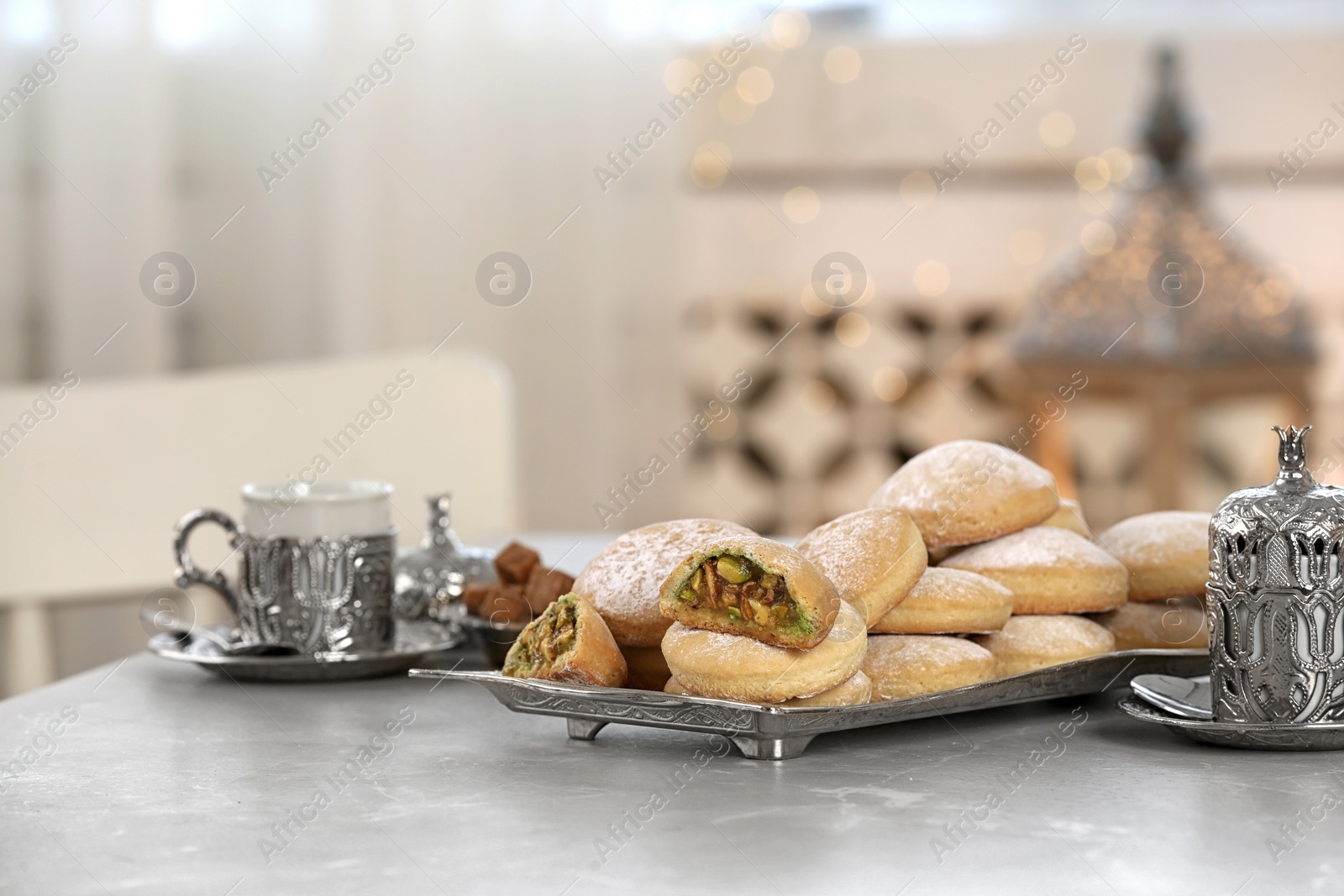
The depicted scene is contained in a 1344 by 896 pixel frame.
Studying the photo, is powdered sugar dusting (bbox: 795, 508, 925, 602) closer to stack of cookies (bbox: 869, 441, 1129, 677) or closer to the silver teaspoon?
stack of cookies (bbox: 869, 441, 1129, 677)

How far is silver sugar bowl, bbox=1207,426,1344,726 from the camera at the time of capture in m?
0.77

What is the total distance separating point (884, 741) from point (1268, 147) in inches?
93.5

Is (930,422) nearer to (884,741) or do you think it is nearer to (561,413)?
(561,413)

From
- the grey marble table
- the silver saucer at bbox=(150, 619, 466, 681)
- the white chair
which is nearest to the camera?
the grey marble table

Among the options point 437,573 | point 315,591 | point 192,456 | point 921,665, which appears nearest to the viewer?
point 921,665

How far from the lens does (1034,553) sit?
0.88 m

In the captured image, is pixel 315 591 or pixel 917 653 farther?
pixel 315 591

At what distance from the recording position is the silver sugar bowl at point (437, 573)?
46.0 inches

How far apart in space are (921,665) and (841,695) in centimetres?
6

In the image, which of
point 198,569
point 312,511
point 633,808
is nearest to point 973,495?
point 633,808

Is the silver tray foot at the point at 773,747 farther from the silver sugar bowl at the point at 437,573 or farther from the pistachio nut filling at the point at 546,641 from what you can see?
the silver sugar bowl at the point at 437,573

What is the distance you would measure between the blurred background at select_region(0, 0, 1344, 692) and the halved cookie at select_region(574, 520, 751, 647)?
0.97 meters

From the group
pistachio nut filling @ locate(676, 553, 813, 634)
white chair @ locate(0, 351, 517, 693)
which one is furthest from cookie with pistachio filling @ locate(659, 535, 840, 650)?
white chair @ locate(0, 351, 517, 693)

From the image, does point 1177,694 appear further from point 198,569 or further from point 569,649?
point 198,569
